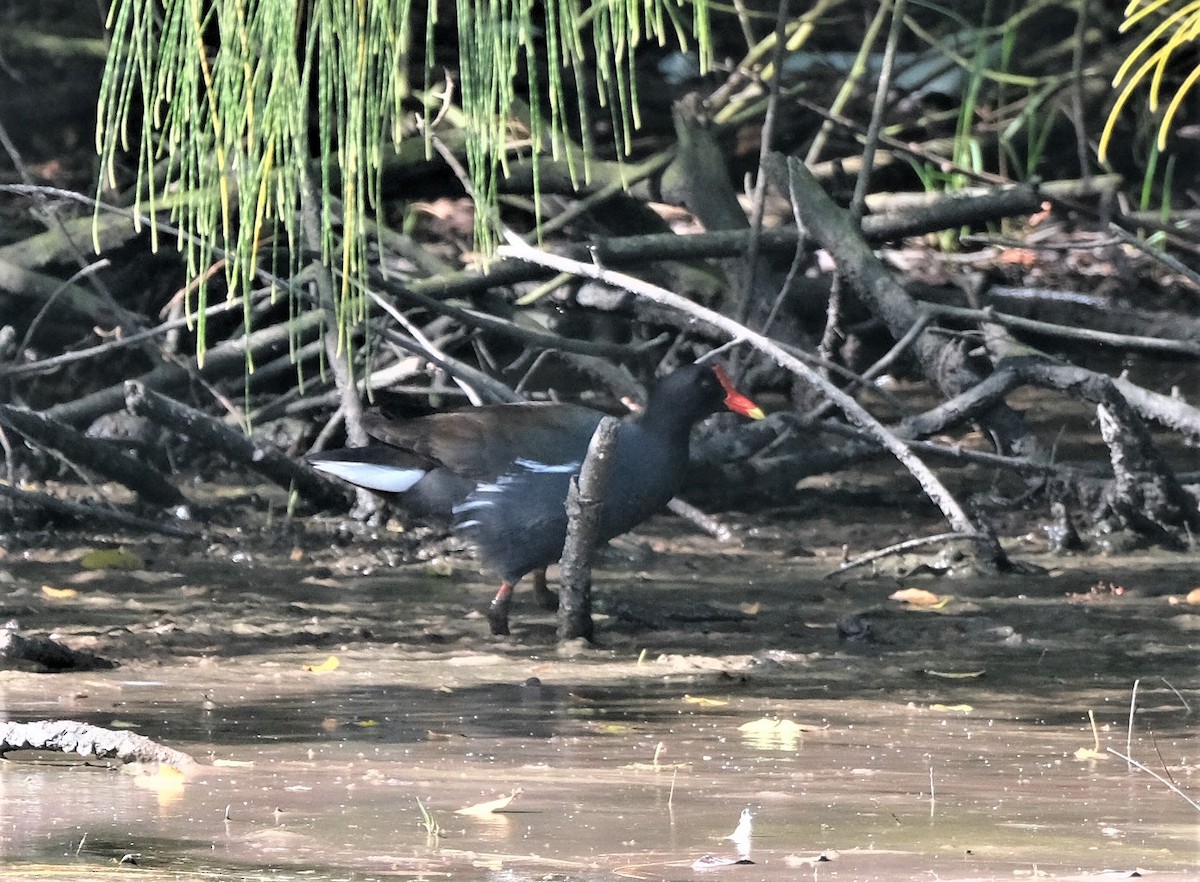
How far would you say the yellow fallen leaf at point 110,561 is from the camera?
6789mm

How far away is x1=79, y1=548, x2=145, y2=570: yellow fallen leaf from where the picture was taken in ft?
22.3

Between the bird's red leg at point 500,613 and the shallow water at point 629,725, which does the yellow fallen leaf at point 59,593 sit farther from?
the bird's red leg at point 500,613

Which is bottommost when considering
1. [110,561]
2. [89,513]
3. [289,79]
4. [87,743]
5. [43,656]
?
[87,743]

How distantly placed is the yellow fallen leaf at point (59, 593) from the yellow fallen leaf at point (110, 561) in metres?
0.39

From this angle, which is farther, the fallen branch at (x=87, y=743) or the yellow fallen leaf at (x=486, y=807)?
the fallen branch at (x=87, y=743)

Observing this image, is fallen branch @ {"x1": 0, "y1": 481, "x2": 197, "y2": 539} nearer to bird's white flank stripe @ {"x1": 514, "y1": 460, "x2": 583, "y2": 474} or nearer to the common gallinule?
the common gallinule

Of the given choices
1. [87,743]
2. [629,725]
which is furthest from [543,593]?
[87,743]

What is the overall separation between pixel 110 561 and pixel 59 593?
1.75 ft

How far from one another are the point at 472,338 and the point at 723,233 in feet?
3.74

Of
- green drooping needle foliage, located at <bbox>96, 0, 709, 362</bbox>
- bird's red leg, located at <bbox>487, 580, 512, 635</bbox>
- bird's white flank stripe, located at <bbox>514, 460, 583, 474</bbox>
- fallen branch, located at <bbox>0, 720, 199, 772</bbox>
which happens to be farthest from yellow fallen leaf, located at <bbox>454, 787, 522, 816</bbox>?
bird's white flank stripe, located at <bbox>514, 460, 583, 474</bbox>

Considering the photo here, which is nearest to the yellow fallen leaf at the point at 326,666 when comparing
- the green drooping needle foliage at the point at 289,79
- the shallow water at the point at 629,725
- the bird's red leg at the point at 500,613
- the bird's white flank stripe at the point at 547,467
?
the shallow water at the point at 629,725

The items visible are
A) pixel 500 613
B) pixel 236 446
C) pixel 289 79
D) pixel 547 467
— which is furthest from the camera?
pixel 236 446

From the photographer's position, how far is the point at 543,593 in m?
6.51

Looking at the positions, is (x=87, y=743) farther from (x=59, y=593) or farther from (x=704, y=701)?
(x=59, y=593)
